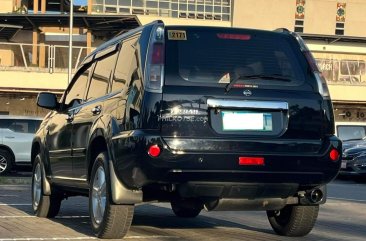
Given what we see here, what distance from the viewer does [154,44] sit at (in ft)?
21.0

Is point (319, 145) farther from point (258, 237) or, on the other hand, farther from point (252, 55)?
point (258, 237)

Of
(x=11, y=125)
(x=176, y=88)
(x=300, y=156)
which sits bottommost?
(x=11, y=125)

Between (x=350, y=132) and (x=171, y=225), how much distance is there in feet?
47.2

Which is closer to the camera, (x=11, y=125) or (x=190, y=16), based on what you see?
(x=11, y=125)

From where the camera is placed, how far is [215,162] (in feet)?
20.4

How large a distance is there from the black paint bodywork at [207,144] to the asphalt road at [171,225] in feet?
3.93

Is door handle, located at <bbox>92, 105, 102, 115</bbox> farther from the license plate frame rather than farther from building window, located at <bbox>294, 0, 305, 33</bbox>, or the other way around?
building window, located at <bbox>294, 0, 305, 33</bbox>

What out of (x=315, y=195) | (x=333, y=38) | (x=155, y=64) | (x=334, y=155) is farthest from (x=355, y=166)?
(x=333, y=38)

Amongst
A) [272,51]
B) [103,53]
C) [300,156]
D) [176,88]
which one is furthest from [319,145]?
[103,53]

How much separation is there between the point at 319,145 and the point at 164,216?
12.0 feet

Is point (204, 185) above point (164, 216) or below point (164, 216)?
above

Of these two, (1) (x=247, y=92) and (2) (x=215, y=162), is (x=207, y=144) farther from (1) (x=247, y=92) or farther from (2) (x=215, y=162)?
(1) (x=247, y=92)

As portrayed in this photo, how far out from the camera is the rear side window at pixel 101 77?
743 centimetres

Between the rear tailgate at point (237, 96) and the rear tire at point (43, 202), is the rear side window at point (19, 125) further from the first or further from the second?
the rear tailgate at point (237, 96)
